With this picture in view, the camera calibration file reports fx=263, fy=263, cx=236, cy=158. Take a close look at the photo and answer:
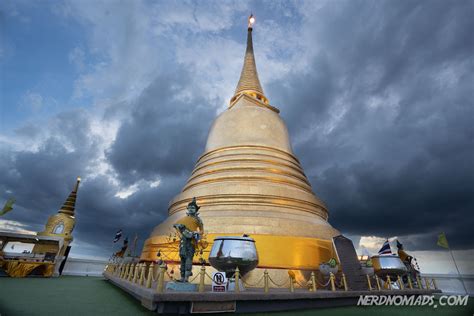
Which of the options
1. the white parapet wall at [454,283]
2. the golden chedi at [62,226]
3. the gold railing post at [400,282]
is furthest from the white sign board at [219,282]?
the golden chedi at [62,226]

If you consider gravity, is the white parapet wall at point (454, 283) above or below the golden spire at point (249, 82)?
below

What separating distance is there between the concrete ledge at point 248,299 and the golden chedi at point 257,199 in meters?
1.83

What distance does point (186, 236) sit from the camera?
5742 millimetres

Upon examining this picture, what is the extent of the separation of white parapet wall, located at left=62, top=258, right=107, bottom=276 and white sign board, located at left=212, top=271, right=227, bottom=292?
14982mm

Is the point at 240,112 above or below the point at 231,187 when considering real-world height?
above

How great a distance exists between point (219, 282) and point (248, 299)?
1010mm

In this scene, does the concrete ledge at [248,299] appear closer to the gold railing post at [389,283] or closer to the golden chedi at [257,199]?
the gold railing post at [389,283]

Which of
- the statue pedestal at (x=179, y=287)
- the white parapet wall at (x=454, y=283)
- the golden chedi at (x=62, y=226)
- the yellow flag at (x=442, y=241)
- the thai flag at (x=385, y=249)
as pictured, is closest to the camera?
the statue pedestal at (x=179, y=287)

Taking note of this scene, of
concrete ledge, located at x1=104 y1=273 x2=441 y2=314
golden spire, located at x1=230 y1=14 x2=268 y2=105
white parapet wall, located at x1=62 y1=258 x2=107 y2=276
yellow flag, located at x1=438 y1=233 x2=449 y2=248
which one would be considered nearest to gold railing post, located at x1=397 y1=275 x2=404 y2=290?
concrete ledge, located at x1=104 y1=273 x2=441 y2=314

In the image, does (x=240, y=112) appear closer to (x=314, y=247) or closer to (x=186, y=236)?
(x=314, y=247)

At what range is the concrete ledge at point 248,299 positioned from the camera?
4641mm

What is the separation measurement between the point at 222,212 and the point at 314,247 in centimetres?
366

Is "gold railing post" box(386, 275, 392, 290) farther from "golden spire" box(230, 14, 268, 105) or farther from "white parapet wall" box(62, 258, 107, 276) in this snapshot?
"white parapet wall" box(62, 258, 107, 276)

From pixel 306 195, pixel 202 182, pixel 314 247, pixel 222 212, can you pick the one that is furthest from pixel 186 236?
pixel 306 195
